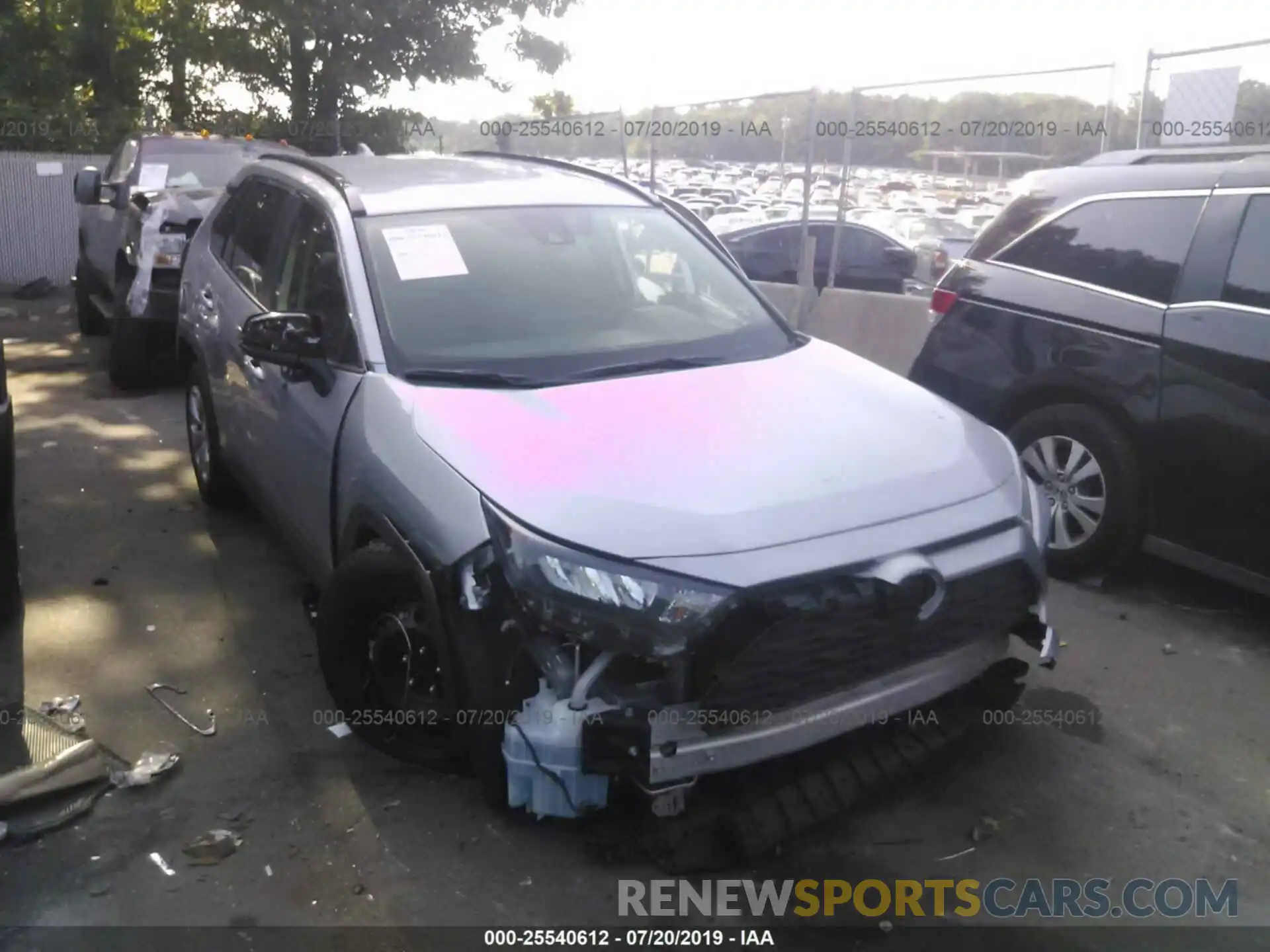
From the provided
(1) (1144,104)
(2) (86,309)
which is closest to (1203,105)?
(1) (1144,104)

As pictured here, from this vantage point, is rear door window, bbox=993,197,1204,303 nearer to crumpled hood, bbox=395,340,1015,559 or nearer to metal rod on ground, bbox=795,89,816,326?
crumpled hood, bbox=395,340,1015,559

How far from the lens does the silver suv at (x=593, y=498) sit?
9.62ft

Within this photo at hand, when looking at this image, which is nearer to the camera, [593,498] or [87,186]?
[593,498]

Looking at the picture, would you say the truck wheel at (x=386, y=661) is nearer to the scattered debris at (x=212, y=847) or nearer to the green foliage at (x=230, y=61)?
the scattered debris at (x=212, y=847)

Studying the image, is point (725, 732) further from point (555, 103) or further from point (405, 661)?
point (555, 103)

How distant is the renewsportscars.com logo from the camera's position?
3152 mm

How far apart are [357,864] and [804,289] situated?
22.2 feet

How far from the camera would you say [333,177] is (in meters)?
4.70

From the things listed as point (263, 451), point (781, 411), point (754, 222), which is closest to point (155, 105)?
point (754, 222)

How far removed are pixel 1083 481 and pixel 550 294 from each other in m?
2.59

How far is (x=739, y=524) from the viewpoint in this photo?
2.99 metres

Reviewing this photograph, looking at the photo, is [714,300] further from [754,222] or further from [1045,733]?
[754,222]

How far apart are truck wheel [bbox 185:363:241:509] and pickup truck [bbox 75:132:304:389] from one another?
2.21 meters

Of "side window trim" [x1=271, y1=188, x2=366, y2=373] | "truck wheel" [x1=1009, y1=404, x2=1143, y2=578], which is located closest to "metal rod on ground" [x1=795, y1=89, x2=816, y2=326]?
"truck wheel" [x1=1009, y1=404, x2=1143, y2=578]
